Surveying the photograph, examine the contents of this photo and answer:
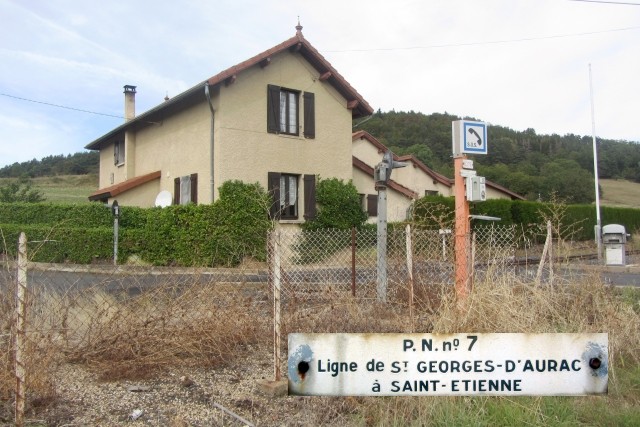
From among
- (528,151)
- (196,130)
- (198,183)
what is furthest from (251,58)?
(528,151)

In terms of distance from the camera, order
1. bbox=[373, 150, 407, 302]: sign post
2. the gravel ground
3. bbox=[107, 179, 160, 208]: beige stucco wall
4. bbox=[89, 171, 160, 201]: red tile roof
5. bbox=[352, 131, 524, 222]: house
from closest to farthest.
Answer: the gravel ground < bbox=[373, 150, 407, 302]: sign post < bbox=[89, 171, 160, 201]: red tile roof < bbox=[107, 179, 160, 208]: beige stucco wall < bbox=[352, 131, 524, 222]: house

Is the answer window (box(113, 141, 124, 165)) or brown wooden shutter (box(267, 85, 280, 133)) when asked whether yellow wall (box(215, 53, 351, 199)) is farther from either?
window (box(113, 141, 124, 165))

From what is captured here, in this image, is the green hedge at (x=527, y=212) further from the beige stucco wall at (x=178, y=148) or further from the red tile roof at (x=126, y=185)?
the red tile roof at (x=126, y=185)

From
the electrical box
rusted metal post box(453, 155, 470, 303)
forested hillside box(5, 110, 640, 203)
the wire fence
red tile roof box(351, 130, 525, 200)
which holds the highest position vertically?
forested hillside box(5, 110, 640, 203)

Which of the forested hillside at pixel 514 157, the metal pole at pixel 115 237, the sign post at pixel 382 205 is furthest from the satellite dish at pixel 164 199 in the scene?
the forested hillside at pixel 514 157

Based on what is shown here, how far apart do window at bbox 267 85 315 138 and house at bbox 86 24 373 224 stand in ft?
0.11

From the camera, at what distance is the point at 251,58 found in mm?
17609

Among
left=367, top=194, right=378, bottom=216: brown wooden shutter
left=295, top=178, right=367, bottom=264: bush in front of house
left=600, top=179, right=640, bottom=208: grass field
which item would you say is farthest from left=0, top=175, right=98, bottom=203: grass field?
left=600, top=179, right=640, bottom=208: grass field

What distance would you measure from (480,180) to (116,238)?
501 inches

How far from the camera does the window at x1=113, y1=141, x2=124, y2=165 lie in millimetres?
24320

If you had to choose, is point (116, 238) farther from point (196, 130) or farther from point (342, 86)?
point (342, 86)

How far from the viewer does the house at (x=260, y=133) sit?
58.1 feet

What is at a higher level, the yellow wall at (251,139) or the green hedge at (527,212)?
the yellow wall at (251,139)

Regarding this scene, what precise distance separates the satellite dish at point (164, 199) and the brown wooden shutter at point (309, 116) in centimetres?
529
